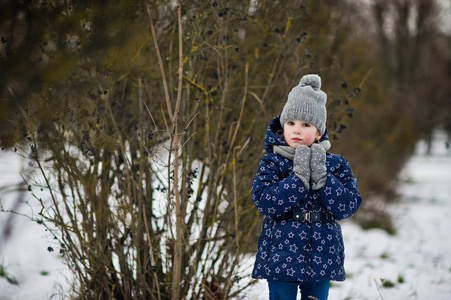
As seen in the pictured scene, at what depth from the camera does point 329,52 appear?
3844mm

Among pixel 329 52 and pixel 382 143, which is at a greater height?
pixel 382 143

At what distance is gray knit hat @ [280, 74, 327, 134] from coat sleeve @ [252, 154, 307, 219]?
10.7 inches

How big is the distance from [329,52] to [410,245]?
368 cm

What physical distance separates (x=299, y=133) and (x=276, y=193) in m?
0.33

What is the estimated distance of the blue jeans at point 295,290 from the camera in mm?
2059

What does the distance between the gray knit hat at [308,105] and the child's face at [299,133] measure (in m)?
0.03

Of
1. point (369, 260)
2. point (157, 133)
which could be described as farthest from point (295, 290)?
point (369, 260)

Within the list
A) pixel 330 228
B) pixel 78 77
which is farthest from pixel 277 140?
pixel 78 77

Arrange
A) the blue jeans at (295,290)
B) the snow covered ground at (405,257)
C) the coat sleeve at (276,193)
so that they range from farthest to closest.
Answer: the snow covered ground at (405,257) < the blue jeans at (295,290) < the coat sleeve at (276,193)

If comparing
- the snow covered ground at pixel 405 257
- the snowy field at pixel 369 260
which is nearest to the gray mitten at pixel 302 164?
the snowy field at pixel 369 260

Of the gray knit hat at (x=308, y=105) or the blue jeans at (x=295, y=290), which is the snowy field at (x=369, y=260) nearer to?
the blue jeans at (x=295, y=290)

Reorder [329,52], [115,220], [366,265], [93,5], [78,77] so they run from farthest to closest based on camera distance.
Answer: [366,265]
[329,52]
[115,220]
[78,77]
[93,5]

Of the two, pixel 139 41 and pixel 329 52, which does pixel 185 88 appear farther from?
pixel 329 52

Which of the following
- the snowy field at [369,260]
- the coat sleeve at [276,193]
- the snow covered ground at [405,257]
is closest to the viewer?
the coat sleeve at [276,193]
